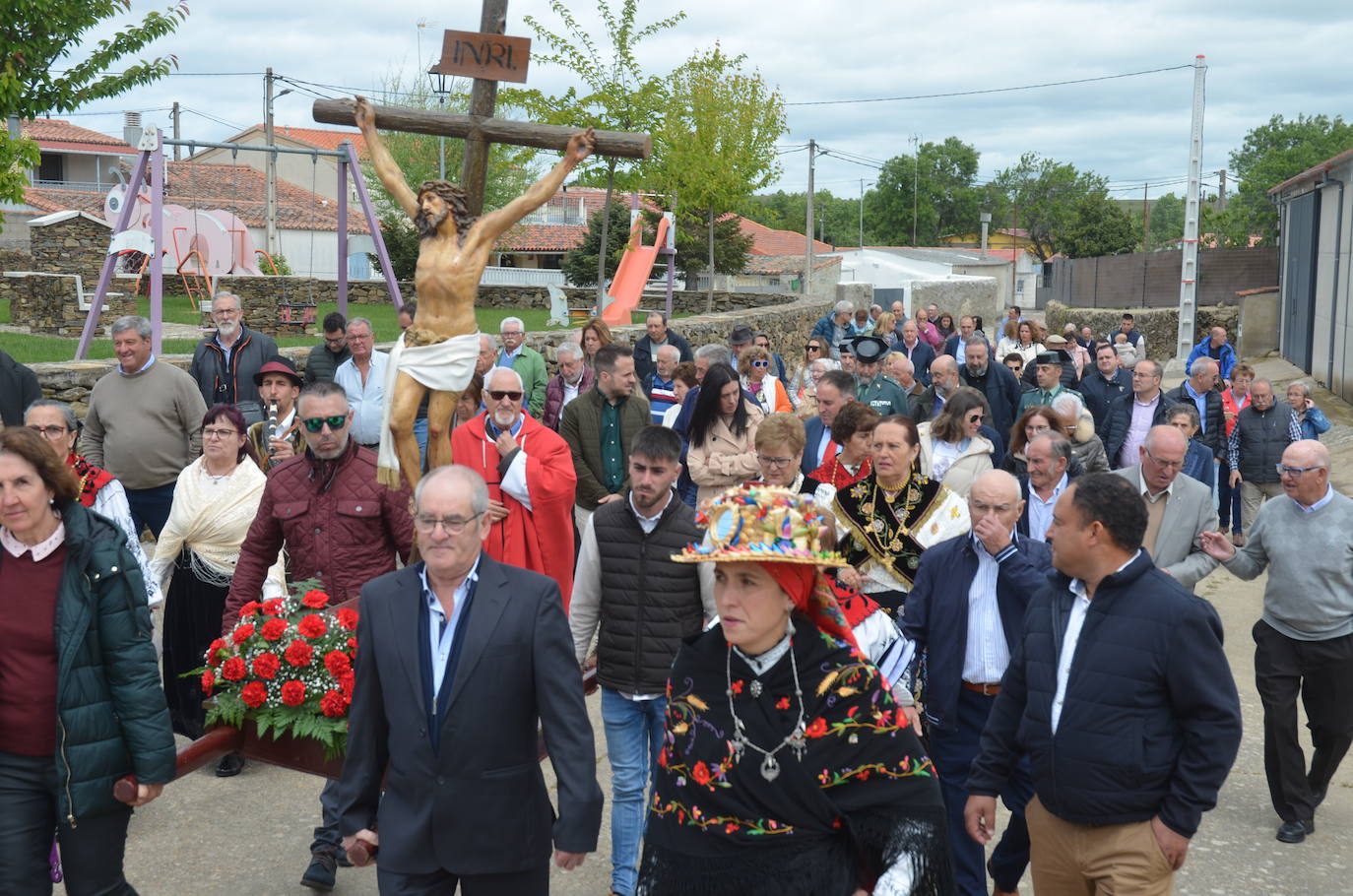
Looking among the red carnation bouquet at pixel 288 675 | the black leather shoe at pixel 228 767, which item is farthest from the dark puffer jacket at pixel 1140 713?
the black leather shoe at pixel 228 767

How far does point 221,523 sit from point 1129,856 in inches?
183

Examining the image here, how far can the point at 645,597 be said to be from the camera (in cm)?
516

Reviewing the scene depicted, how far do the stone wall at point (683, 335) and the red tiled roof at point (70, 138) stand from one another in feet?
138

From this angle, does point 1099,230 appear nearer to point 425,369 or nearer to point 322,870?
point 425,369

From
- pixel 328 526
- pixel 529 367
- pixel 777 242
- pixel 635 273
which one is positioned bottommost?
Answer: pixel 328 526

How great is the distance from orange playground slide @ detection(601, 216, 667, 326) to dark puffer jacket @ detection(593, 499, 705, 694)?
1764cm

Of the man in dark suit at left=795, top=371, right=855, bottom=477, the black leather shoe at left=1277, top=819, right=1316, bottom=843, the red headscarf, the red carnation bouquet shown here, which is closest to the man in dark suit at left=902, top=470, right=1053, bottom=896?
the red headscarf

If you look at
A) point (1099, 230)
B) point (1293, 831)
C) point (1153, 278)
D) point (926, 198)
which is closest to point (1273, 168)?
point (1099, 230)

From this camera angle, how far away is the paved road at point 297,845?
553 centimetres

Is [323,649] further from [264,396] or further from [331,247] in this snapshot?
[331,247]

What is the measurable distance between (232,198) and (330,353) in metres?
43.5

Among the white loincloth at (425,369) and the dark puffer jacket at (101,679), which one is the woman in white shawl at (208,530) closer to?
the white loincloth at (425,369)

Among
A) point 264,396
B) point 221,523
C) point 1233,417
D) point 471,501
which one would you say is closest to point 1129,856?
point 471,501

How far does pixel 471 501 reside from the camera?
371cm
